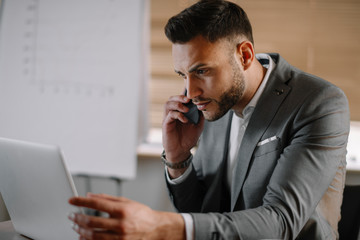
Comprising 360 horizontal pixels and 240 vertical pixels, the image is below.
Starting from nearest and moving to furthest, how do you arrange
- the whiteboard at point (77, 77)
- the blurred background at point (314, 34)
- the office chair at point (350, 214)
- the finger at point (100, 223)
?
the finger at point (100, 223) → the office chair at point (350, 214) → the blurred background at point (314, 34) → the whiteboard at point (77, 77)

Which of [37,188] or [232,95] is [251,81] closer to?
[232,95]

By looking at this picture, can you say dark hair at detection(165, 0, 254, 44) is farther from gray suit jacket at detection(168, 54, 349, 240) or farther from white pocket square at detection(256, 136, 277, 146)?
white pocket square at detection(256, 136, 277, 146)

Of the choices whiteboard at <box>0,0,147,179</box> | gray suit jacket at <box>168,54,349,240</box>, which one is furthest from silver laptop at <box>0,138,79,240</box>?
whiteboard at <box>0,0,147,179</box>

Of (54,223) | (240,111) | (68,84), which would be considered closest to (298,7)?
(240,111)

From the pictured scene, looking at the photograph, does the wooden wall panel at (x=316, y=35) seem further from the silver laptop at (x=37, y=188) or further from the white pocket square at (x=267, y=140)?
the silver laptop at (x=37, y=188)

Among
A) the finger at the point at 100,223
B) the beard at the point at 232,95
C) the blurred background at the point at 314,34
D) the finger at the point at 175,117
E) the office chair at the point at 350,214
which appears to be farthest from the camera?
the blurred background at the point at 314,34

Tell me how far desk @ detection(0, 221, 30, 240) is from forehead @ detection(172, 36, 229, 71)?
0.76 metres

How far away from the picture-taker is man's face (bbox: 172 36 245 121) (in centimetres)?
127

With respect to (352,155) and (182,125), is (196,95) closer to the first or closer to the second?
(182,125)

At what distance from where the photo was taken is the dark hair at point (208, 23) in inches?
50.3

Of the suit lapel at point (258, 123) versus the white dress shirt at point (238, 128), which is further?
the white dress shirt at point (238, 128)

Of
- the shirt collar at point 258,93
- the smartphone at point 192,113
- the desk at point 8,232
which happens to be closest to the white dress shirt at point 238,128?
the shirt collar at point 258,93

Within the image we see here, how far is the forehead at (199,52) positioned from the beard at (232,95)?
2.8 inches

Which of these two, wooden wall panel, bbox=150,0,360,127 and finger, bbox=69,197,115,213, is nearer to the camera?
finger, bbox=69,197,115,213
